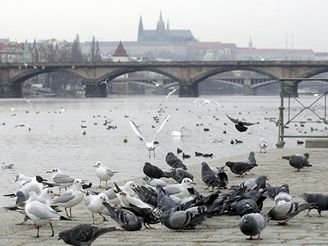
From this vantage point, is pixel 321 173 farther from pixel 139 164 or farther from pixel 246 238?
pixel 139 164

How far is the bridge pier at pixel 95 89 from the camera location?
11188 centimetres

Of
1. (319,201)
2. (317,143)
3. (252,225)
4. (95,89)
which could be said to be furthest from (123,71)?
(252,225)

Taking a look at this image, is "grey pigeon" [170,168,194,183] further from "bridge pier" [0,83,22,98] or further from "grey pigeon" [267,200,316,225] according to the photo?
"bridge pier" [0,83,22,98]

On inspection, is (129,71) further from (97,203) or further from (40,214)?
(40,214)

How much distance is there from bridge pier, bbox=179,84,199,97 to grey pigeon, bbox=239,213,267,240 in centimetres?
10020

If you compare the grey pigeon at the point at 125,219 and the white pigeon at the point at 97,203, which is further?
the white pigeon at the point at 97,203

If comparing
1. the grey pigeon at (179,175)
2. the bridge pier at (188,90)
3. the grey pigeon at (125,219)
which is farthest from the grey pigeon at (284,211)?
the bridge pier at (188,90)

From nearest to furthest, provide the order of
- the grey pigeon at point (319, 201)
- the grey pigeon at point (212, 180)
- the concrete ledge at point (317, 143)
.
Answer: the grey pigeon at point (319, 201) → the grey pigeon at point (212, 180) → the concrete ledge at point (317, 143)

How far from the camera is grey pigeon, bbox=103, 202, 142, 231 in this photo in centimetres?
862

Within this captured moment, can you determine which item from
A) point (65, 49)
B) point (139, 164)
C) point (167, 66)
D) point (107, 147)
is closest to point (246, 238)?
point (139, 164)

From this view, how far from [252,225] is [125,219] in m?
1.31

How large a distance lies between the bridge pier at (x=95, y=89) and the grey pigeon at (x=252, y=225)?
104 m

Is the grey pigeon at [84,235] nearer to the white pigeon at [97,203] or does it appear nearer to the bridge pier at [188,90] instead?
the white pigeon at [97,203]

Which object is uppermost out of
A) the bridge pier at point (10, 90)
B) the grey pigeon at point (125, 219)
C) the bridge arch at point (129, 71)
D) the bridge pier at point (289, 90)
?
the bridge arch at point (129, 71)
